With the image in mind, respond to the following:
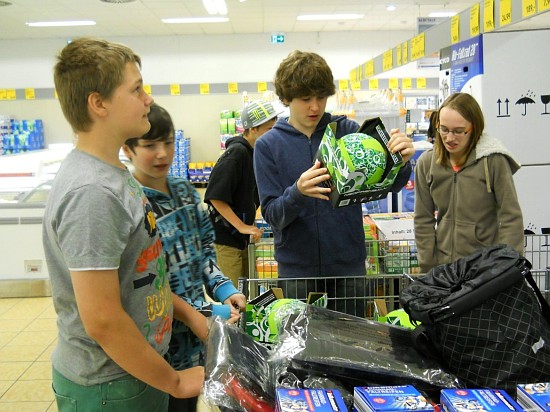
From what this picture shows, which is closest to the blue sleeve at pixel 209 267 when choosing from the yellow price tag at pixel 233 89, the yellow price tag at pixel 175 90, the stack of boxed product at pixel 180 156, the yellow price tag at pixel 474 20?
the yellow price tag at pixel 474 20

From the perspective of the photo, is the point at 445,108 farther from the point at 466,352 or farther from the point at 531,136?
the point at 466,352

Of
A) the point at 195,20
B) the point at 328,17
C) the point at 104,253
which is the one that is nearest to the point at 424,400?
the point at 104,253

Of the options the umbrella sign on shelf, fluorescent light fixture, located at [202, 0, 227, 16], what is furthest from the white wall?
the umbrella sign on shelf

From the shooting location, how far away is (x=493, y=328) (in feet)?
4.33

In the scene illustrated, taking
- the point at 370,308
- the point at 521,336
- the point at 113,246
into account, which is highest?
the point at 113,246

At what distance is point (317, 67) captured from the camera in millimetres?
2129

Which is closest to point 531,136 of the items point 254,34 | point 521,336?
point 521,336

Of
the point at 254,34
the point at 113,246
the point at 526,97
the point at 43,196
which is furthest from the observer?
the point at 254,34

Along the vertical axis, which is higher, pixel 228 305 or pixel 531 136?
pixel 531 136

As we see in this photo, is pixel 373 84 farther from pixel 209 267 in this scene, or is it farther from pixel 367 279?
pixel 209 267

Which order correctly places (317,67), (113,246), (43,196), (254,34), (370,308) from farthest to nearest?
1. (254,34)
2. (43,196)
3. (370,308)
4. (317,67)
5. (113,246)

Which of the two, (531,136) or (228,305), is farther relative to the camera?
(531,136)

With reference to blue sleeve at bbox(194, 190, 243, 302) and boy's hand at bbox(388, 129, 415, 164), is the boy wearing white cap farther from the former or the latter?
boy's hand at bbox(388, 129, 415, 164)

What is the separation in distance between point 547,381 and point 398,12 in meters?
11.2
